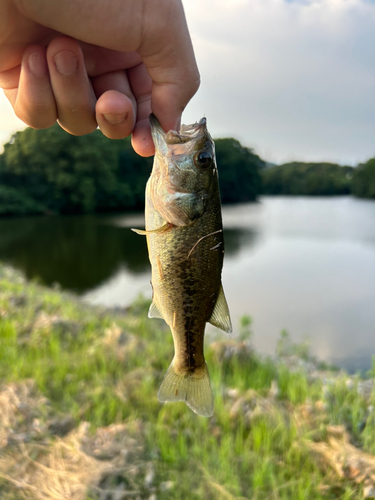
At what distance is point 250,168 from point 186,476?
35042 millimetres

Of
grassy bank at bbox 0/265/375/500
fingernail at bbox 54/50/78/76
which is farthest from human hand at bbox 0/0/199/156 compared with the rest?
grassy bank at bbox 0/265/375/500

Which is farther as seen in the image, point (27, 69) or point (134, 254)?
point (134, 254)

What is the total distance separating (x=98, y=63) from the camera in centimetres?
221

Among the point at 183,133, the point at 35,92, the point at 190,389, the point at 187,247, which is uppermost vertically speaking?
the point at 35,92

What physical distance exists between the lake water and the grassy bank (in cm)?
479

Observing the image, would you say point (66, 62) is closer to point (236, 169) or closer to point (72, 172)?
point (72, 172)

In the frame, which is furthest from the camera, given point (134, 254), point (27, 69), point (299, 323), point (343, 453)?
point (134, 254)

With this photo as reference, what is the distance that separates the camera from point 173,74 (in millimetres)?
1801

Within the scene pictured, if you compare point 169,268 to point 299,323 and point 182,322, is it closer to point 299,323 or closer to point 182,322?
point 182,322

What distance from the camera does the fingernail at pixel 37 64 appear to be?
72.7 inches

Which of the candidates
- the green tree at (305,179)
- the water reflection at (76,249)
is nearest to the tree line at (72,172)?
the water reflection at (76,249)

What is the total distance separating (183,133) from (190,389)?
1.22 m

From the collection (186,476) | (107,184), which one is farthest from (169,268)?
(107,184)

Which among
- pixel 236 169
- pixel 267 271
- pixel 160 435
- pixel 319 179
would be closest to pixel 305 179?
pixel 319 179
